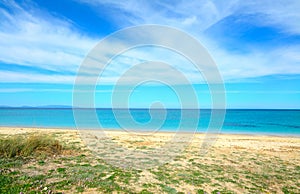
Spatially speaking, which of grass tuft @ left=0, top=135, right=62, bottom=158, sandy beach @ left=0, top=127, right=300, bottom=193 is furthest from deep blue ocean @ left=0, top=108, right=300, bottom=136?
grass tuft @ left=0, top=135, right=62, bottom=158

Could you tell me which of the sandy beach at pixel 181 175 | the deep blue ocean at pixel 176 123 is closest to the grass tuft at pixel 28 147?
the sandy beach at pixel 181 175

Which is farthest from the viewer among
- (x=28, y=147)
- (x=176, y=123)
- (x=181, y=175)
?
(x=176, y=123)

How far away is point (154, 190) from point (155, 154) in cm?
591

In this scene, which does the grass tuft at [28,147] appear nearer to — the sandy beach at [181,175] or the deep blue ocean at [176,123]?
the sandy beach at [181,175]

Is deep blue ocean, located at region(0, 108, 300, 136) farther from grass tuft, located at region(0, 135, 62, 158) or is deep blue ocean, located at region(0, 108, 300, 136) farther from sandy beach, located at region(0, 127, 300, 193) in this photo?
grass tuft, located at region(0, 135, 62, 158)

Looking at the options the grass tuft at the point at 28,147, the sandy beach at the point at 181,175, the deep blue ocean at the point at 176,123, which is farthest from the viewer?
the deep blue ocean at the point at 176,123

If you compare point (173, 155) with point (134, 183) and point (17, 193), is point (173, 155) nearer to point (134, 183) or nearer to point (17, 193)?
point (134, 183)

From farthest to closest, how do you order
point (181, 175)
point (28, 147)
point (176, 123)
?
point (176, 123) → point (28, 147) → point (181, 175)

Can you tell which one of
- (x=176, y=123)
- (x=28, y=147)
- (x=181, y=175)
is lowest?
(x=181, y=175)

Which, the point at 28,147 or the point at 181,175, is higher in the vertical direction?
the point at 28,147

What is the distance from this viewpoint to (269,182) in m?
9.45

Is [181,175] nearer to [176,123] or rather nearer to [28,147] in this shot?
[28,147]

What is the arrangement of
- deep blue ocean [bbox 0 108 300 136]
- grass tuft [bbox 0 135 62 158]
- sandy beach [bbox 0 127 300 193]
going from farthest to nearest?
deep blue ocean [bbox 0 108 300 136], grass tuft [bbox 0 135 62 158], sandy beach [bbox 0 127 300 193]

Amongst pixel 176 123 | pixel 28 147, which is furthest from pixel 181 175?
pixel 176 123
